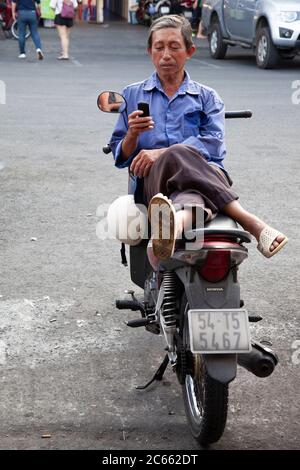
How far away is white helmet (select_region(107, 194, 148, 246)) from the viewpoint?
4219 mm

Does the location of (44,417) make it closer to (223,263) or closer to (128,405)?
(128,405)

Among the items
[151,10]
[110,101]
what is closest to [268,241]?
[110,101]

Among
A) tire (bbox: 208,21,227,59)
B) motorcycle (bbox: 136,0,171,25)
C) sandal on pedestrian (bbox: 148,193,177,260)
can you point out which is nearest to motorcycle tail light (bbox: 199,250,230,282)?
sandal on pedestrian (bbox: 148,193,177,260)

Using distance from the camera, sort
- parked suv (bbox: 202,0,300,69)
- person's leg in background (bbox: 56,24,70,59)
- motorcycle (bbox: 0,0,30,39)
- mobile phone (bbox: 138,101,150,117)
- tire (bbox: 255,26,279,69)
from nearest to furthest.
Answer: mobile phone (bbox: 138,101,150,117)
parked suv (bbox: 202,0,300,69)
tire (bbox: 255,26,279,69)
person's leg in background (bbox: 56,24,70,59)
motorcycle (bbox: 0,0,30,39)

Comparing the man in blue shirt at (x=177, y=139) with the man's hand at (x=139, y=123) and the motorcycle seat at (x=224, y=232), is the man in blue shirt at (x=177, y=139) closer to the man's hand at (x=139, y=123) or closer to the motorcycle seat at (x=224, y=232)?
the man's hand at (x=139, y=123)

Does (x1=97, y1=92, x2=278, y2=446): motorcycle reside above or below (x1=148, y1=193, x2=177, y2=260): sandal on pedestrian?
below

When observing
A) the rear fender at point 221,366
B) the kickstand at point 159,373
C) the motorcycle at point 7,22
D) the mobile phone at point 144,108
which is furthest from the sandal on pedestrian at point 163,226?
the motorcycle at point 7,22

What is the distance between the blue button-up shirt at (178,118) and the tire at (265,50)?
42.9 feet

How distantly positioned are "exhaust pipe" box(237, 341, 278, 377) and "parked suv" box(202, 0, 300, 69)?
13.8 m

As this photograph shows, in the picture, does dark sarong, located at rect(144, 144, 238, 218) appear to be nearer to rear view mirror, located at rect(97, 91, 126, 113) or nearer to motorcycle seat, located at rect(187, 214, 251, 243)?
motorcycle seat, located at rect(187, 214, 251, 243)

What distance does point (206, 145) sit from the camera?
4.14 metres

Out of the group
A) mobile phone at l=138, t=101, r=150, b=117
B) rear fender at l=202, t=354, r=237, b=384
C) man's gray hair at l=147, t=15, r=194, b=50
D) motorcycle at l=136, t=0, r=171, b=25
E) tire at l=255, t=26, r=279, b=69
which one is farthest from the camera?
motorcycle at l=136, t=0, r=171, b=25

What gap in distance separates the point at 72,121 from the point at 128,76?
16.7 ft

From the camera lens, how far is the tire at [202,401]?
339cm
